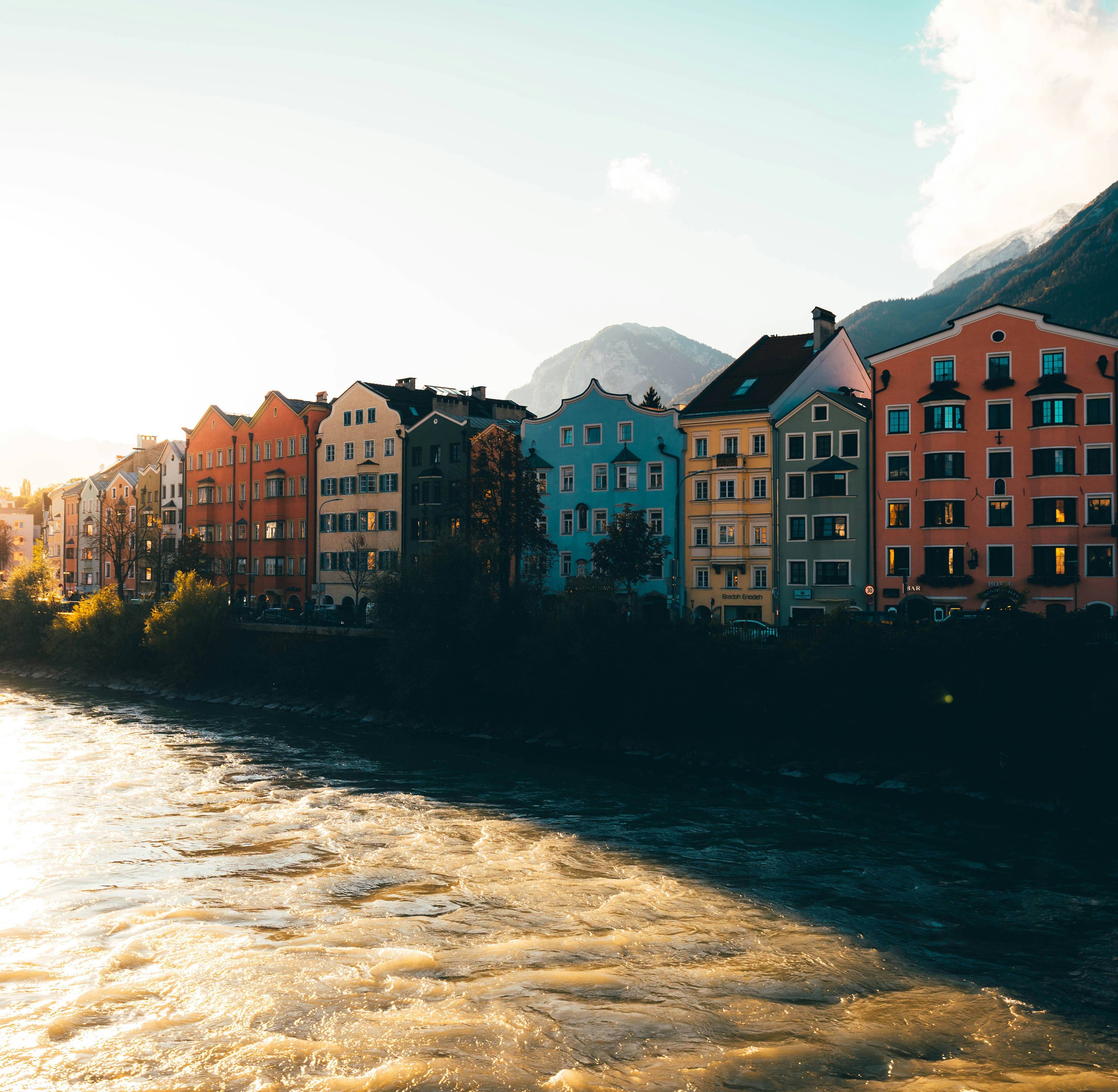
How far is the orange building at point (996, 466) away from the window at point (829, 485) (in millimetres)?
1943

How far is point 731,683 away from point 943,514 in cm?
1936

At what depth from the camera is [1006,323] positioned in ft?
188

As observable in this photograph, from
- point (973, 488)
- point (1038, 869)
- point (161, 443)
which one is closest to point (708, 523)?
point (973, 488)

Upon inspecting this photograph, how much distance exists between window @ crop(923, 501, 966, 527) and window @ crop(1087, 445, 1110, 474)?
660 cm

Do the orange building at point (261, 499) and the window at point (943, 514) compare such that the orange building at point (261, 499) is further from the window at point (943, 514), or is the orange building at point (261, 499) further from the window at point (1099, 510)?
the window at point (1099, 510)

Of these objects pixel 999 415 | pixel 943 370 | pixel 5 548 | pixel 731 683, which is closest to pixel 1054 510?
pixel 999 415

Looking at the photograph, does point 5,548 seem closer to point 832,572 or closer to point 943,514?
point 832,572

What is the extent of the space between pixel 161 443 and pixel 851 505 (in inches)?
3898

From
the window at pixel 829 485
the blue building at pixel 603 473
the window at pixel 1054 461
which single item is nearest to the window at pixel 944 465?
the window at pixel 1054 461

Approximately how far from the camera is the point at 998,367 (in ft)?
188

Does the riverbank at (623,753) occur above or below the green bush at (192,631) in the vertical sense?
below

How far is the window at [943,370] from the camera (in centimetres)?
5859

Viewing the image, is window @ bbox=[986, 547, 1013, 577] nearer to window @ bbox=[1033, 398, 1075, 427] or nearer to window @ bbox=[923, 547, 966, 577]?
window @ bbox=[923, 547, 966, 577]

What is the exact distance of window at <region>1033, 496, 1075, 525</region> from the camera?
55156mm
